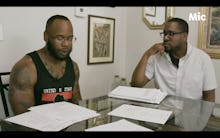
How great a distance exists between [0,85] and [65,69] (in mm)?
453

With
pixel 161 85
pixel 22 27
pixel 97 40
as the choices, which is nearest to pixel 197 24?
pixel 161 85

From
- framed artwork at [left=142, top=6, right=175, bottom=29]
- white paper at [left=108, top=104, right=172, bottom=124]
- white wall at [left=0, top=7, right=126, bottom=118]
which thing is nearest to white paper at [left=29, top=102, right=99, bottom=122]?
white paper at [left=108, top=104, right=172, bottom=124]

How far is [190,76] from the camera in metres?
1.87

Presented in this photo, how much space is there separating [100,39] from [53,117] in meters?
1.56

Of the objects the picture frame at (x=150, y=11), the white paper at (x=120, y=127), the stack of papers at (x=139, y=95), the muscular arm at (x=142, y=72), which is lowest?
the white paper at (x=120, y=127)

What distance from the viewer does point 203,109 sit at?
1153 mm

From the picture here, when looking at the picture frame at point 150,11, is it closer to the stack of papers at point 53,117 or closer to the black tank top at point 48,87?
the black tank top at point 48,87

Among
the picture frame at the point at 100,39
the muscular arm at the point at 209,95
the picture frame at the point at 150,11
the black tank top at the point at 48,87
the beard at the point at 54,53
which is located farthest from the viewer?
the picture frame at the point at 150,11

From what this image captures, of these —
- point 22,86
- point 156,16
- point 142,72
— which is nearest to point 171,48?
point 142,72

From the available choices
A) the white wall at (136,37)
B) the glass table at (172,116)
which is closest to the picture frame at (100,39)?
the white wall at (136,37)

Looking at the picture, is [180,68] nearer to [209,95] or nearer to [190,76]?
[190,76]

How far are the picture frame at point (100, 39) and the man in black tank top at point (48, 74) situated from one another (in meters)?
0.67

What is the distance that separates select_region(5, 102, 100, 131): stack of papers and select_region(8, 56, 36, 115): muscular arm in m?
0.30

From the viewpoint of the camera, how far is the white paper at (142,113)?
0.94 meters
